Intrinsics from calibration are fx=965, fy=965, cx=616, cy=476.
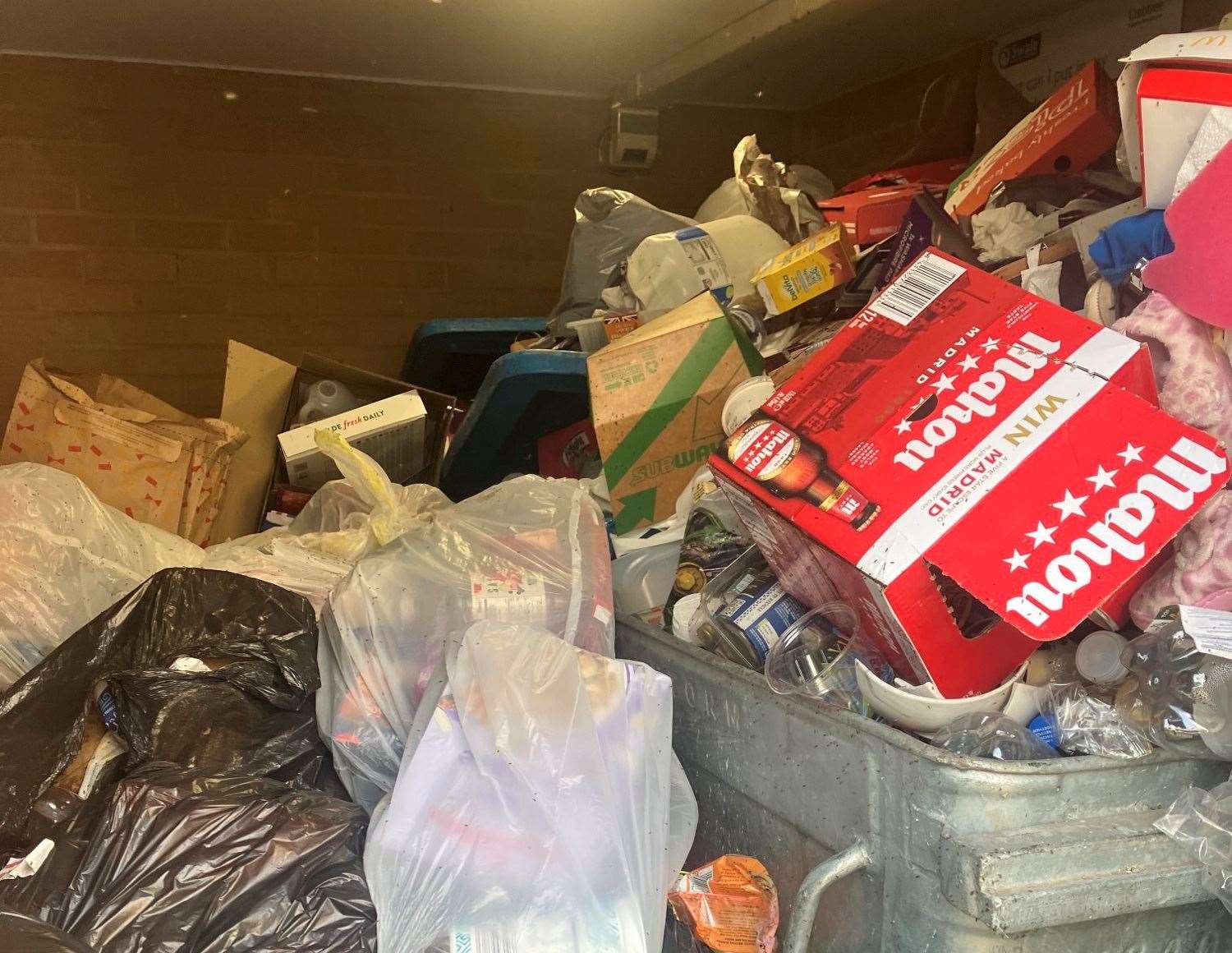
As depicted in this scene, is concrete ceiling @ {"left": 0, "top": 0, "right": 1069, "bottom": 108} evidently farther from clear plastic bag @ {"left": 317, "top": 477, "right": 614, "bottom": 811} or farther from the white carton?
clear plastic bag @ {"left": 317, "top": 477, "right": 614, "bottom": 811}

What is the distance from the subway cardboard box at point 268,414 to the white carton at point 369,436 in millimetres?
81

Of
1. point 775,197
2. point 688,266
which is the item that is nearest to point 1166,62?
point 688,266

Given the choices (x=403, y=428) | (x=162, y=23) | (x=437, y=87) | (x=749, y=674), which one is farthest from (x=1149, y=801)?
(x=437, y=87)

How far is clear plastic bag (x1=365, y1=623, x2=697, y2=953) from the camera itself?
983 millimetres

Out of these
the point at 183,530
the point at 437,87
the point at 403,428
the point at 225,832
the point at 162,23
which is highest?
the point at 162,23

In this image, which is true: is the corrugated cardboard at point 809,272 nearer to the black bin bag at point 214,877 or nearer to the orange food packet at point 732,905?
the orange food packet at point 732,905

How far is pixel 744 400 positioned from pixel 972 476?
60 cm

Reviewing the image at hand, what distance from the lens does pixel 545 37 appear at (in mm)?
2391

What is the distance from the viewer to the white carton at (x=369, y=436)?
1.96m

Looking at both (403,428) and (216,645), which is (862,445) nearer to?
(216,645)

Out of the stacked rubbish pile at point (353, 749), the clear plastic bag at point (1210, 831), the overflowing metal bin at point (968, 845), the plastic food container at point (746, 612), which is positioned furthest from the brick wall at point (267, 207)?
the clear plastic bag at point (1210, 831)

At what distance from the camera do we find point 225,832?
0.99 metres

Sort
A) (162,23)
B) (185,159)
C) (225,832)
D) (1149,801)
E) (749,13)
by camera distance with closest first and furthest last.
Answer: (1149,801) < (225,832) < (749,13) < (162,23) < (185,159)

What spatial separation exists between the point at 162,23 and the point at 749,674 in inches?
86.4
